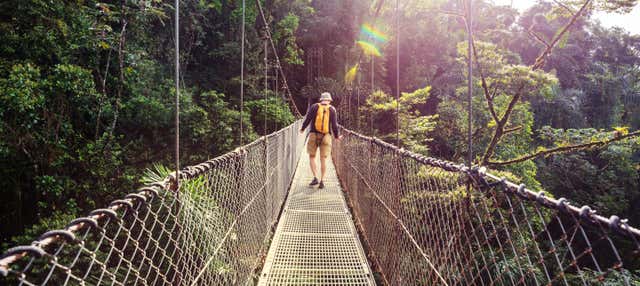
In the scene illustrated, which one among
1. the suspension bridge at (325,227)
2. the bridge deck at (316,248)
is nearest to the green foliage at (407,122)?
the bridge deck at (316,248)

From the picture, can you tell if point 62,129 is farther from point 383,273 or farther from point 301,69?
point 301,69

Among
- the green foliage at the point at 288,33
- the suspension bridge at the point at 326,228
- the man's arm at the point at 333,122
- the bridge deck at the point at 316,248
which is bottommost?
the bridge deck at the point at 316,248

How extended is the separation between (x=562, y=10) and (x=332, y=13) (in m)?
11.4

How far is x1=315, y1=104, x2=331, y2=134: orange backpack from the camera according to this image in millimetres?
3041

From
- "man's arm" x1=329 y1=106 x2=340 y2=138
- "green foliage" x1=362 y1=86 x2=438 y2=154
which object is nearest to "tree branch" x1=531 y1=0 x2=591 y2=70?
"green foliage" x1=362 y1=86 x2=438 y2=154

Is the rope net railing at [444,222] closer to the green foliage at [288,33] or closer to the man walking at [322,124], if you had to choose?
the man walking at [322,124]

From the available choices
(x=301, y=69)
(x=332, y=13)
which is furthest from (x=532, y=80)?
(x=301, y=69)

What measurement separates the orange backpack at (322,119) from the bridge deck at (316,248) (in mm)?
608

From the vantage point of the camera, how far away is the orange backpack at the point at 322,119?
304 centimetres

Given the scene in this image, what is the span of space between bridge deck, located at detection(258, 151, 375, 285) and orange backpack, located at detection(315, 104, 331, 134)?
1.99 ft

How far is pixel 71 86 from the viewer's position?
548 centimetres

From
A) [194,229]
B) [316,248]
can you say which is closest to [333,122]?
[316,248]

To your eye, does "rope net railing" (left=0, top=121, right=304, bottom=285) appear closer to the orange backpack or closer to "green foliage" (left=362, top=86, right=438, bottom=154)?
the orange backpack

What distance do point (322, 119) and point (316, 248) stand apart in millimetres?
1387
